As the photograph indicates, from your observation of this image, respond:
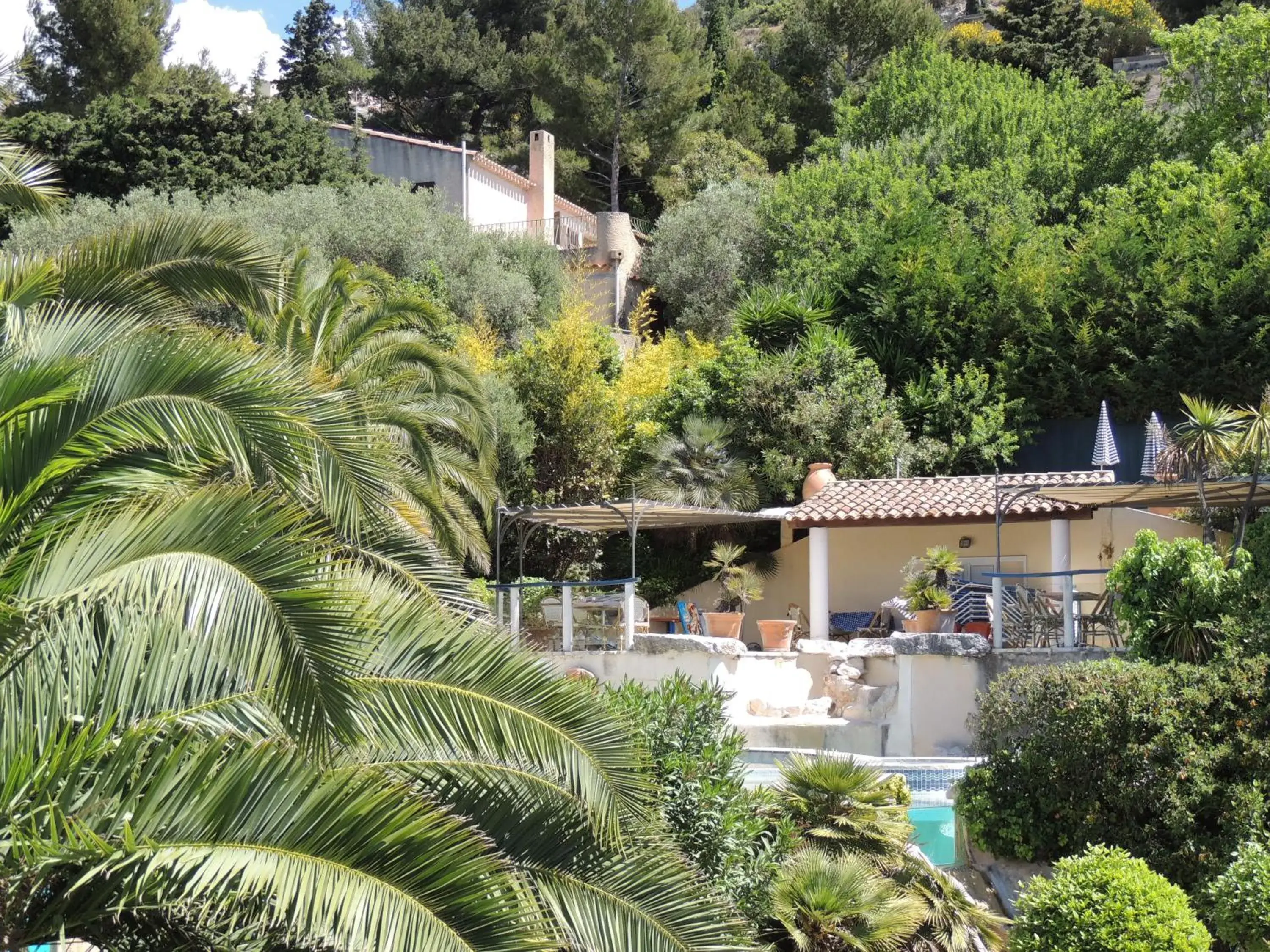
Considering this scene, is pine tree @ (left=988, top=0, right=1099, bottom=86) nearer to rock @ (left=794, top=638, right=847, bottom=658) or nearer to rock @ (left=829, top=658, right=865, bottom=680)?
rock @ (left=794, top=638, right=847, bottom=658)

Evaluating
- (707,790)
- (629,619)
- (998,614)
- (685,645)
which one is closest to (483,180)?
(629,619)

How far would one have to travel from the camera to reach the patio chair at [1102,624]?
1828 cm

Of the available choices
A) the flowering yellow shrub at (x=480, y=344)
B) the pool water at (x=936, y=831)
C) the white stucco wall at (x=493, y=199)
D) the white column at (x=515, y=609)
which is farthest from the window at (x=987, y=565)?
the white stucco wall at (x=493, y=199)

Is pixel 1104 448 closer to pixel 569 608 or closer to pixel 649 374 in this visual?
pixel 569 608

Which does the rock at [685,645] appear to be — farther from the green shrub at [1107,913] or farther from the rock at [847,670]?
the green shrub at [1107,913]

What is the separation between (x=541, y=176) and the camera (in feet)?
140

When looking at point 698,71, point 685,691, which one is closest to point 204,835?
point 685,691

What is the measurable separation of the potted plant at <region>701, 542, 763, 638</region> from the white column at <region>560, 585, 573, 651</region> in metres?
2.22

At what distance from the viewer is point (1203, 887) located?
11070 millimetres

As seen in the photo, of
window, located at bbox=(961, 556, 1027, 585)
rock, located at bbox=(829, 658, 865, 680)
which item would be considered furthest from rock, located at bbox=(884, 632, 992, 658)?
window, located at bbox=(961, 556, 1027, 585)

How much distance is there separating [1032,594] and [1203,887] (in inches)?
318

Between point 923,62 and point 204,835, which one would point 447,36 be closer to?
point 923,62

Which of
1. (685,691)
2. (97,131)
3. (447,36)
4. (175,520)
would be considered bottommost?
(685,691)

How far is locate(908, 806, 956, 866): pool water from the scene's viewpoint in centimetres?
1393
